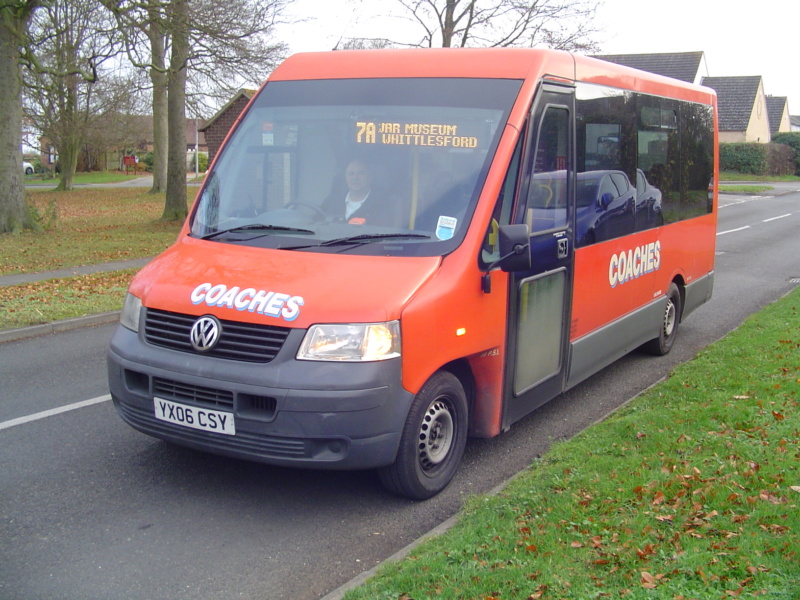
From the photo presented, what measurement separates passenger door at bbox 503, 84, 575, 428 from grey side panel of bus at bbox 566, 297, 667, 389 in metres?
0.27

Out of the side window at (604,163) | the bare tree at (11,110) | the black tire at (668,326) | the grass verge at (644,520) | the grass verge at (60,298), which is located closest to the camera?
the grass verge at (644,520)

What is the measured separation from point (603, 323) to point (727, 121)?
67057 millimetres

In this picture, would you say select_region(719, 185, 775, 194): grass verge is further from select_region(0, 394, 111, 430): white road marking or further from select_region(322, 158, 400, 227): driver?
select_region(322, 158, 400, 227): driver

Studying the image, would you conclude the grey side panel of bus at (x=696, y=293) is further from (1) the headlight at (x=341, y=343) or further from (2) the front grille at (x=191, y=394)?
(2) the front grille at (x=191, y=394)

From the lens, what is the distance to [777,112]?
83.6 m

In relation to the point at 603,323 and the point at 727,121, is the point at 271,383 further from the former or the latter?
the point at 727,121

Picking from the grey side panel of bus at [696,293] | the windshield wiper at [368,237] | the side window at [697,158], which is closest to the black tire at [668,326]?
the grey side panel of bus at [696,293]

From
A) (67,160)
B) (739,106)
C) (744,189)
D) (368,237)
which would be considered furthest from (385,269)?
(739,106)

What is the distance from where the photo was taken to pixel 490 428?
5.48 meters

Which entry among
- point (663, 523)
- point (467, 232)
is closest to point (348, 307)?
point (467, 232)

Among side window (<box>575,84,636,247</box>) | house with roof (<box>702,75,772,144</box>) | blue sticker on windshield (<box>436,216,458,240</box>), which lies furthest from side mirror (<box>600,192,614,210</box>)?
house with roof (<box>702,75,772,144</box>)

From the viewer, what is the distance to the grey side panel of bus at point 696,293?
31.0ft

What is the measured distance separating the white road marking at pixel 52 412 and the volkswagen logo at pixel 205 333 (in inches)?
98.3

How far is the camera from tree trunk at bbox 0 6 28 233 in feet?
60.8
